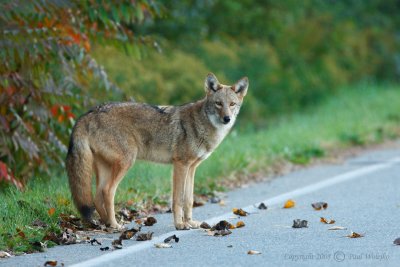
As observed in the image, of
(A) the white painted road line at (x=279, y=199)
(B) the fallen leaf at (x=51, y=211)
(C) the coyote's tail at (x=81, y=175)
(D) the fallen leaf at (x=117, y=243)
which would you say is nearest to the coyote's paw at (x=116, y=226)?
(C) the coyote's tail at (x=81, y=175)

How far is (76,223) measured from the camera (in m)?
8.49

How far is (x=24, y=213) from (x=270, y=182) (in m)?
4.24

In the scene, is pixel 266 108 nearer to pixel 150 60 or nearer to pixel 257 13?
pixel 257 13

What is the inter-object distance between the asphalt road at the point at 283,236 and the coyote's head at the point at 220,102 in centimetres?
108

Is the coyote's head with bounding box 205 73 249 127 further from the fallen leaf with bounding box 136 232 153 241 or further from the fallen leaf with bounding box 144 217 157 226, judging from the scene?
the fallen leaf with bounding box 136 232 153 241

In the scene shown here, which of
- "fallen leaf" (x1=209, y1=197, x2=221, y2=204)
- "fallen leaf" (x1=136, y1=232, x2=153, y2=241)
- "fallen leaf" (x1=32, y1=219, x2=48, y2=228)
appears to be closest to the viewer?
"fallen leaf" (x1=136, y1=232, x2=153, y2=241)

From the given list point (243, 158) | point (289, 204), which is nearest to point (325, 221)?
point (289, 204)

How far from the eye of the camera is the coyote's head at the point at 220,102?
8.84m

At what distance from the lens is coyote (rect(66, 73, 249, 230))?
8406 millimetres

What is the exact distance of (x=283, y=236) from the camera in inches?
307

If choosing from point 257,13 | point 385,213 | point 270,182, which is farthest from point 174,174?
point 257,13

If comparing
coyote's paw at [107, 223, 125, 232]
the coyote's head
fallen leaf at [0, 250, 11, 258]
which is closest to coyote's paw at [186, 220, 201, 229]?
coyote's paw at [107, 223, 125, 232]

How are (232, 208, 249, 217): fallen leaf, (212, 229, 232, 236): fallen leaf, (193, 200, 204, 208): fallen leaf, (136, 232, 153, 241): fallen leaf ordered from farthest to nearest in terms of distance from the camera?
(193, 200, 204, 208): fallen leaf < (232, 208, 249, 217): fallen leaf < (212, 229, 232, 236): fallen leaf < (136, 232, 153, 241): fallen leaf

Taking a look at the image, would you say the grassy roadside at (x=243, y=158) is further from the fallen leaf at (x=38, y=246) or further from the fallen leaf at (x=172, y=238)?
the fallen leaf at (x=172, y=238)
